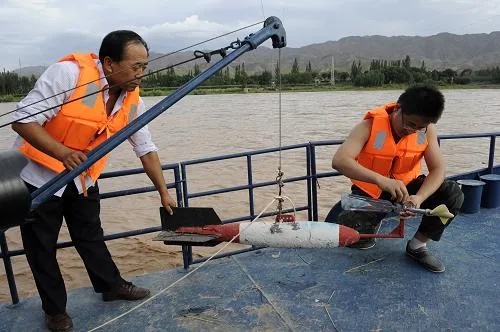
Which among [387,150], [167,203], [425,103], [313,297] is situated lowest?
[313,297]

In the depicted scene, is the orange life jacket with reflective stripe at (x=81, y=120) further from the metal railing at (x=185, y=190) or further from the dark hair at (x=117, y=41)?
the metal railing at (x=185, y=190)

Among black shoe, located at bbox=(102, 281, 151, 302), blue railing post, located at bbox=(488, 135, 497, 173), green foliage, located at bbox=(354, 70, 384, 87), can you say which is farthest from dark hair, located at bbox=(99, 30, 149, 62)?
green foliage, located at bbox=(354, 70, 384, 87)

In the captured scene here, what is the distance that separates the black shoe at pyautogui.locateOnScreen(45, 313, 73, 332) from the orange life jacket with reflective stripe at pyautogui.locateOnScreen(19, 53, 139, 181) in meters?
0.92

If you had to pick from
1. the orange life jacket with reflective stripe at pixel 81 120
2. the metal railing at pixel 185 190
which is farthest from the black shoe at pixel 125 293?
the orange life jacket with reflective stripe at pixel 81 120

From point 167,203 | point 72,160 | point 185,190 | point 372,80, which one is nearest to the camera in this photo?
point 72,160

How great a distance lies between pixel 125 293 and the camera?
2990 mm

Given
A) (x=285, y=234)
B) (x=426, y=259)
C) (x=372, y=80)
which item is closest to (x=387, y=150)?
(x=426, y=259)

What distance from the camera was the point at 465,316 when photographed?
2.68 metres

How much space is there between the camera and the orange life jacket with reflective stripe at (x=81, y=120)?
234cm

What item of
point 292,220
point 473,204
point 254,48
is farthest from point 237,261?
point 473,204

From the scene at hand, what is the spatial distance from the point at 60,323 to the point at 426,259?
2576 mm

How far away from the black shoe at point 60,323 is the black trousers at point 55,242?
34mm

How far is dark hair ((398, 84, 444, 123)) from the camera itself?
289 centimetres

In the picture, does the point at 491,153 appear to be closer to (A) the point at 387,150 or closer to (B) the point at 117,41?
(A) the point at 387,150
